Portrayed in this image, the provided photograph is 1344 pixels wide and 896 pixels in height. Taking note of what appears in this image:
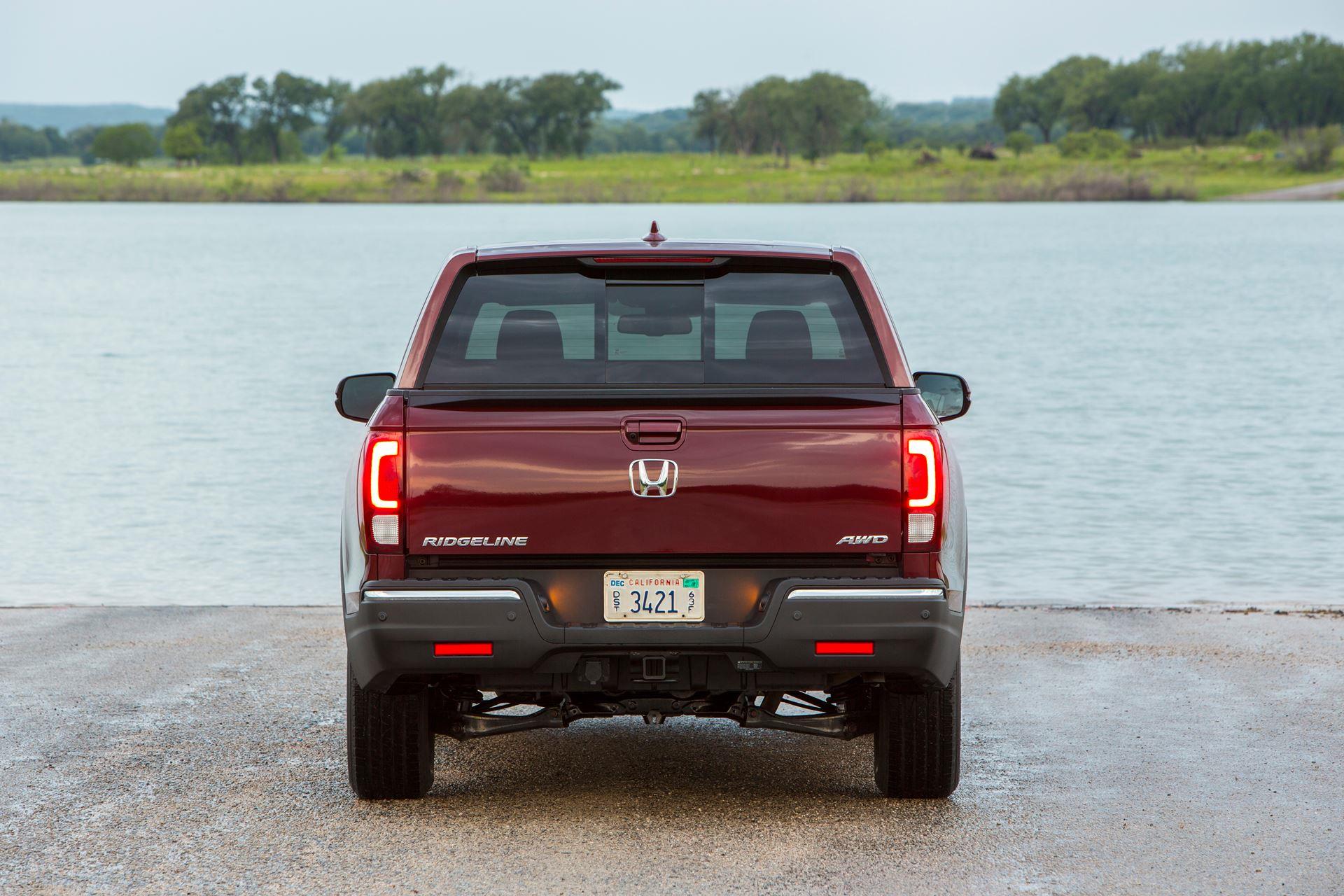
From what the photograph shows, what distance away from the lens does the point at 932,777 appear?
5.75m

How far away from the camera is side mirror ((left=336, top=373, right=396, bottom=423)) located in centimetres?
612

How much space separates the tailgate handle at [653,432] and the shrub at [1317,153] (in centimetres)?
13881

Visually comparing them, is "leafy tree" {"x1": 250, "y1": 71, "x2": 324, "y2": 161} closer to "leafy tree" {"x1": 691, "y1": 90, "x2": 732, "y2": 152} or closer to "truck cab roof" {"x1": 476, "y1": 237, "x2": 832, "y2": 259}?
"leafy tree" {"x1": 691, "y1": 90, "x2": 732, "y2": 152}

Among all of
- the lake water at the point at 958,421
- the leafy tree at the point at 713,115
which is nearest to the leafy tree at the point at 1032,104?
the leafy tree at the point at 713,115

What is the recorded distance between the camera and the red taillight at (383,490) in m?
5.04

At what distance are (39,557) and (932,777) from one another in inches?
386

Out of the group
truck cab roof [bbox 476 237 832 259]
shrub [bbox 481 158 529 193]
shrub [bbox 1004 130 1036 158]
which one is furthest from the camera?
shrub [bbox 1004 130 1036 158]

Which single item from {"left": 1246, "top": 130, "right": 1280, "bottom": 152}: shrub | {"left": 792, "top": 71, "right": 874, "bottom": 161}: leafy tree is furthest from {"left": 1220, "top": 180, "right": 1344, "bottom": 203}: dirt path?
{"left": 792, "top": 71, "right": 874, "bottom": 161}: leafy tree

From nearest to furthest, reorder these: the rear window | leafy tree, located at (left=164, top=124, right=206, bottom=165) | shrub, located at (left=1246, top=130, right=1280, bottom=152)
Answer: the rear window < shrub, located at (left=1246, top=130, right=1280, bottom=152) < leafy tree, located at (left=164, top=124, right=206, bottom=165)

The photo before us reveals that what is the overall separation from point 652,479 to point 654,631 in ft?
1.46

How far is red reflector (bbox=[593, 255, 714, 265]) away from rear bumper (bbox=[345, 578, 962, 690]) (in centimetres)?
107

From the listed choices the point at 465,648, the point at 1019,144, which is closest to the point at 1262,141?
the point at 1019,144

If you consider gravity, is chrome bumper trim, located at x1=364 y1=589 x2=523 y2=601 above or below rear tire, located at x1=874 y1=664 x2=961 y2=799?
above

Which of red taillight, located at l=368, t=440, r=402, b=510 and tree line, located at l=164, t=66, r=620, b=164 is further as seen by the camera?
tree line, located at l=164, t=66, r=620, b=164
